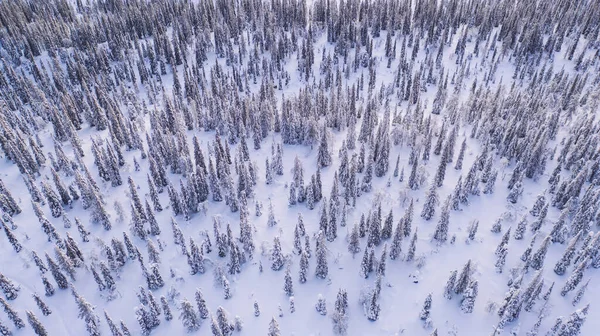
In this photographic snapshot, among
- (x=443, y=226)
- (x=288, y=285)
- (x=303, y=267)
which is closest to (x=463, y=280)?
(x=443, y=226)

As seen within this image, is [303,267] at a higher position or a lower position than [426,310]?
higher

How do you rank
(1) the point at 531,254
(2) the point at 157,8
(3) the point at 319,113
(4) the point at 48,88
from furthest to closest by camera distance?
(2) the point at 157,8, (4) the point at 48,88, (3) the point at 319,113, (1) the point at 531,254

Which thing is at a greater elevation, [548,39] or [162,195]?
[548,39]

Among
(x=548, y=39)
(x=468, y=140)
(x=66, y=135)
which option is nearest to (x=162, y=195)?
(x=66, y=135)

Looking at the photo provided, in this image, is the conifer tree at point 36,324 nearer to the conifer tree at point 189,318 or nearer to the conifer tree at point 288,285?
the conifer tree at point 189,318

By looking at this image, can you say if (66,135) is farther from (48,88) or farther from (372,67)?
(372,67)

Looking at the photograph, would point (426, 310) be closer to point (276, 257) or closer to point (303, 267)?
point (303, 267)

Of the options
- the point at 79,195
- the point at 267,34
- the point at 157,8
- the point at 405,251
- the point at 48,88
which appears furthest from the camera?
the point at 157,8

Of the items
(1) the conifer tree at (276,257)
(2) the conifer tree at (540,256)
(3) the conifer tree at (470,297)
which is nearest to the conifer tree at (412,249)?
(3) the conifer tree at (470,297)

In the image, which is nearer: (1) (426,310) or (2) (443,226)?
(1) (426,310)
